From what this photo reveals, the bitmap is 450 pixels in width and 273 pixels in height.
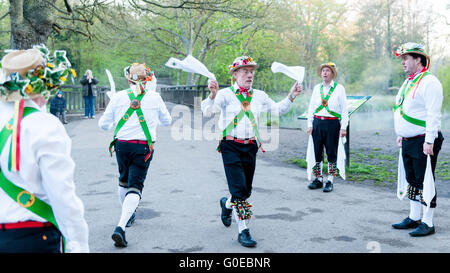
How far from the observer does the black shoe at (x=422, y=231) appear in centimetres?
530

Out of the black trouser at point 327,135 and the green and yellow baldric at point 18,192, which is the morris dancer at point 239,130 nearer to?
the black trouser at point 327,135

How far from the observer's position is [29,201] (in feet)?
7.75

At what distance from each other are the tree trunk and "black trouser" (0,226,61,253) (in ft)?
42.5

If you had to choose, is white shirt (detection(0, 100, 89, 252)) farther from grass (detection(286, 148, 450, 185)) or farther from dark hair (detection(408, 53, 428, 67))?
grass (detection(286, 148, 450, 185))

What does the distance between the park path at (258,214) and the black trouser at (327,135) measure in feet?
2.33

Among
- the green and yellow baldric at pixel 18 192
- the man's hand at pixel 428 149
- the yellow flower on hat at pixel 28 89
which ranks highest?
the yellow flower on hat at pixel 28 89

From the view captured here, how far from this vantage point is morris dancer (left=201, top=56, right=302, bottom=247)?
514cm

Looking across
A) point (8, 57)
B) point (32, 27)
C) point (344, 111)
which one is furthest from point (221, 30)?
point (8, 57)

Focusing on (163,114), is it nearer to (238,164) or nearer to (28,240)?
(238,164)

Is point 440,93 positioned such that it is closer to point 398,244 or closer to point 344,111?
point 398,244

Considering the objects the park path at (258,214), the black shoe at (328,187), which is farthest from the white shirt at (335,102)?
the park path at (258,214)


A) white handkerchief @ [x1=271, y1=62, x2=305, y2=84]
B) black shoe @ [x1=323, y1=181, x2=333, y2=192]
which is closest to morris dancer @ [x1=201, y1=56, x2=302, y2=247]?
white handkerchief @ [x1=271, y1=62, x2=305, y2=84]

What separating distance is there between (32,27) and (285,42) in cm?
3568
